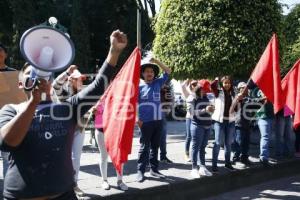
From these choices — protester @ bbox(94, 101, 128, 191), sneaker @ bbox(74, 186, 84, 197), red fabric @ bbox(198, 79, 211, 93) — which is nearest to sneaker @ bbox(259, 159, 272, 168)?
red fabric @ bbox(198, 79, 211, 93)

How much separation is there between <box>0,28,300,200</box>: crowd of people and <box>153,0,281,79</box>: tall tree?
1.53 feet

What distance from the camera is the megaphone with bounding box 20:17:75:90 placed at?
243cm

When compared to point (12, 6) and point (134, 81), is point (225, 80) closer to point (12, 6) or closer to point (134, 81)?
point (134, 81)

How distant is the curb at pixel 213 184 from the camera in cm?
619

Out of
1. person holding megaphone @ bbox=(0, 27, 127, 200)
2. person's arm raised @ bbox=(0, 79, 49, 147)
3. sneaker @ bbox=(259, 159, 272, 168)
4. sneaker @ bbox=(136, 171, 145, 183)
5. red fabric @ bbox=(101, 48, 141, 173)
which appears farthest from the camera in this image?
sneaker @ bbox=(259, 159, 272, 168)

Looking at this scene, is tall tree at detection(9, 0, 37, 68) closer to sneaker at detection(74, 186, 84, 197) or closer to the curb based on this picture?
the curb

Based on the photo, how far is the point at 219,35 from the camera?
8516 mm

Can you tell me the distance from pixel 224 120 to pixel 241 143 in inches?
34.4

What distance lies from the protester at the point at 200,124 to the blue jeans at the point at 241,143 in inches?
45.7

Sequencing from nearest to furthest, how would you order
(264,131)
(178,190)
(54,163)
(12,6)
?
1. (54,163)
2. (178,190)
3. (264,131)
4. (12,6)

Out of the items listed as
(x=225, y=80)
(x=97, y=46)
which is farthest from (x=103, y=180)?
(x=97, y=46)

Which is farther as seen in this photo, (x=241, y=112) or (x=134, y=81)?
(x=241, y=112)

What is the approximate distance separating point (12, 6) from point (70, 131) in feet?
72.5

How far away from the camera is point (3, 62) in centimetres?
526
